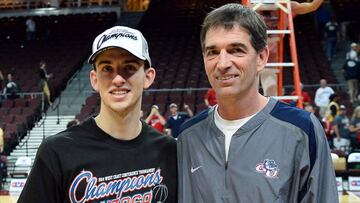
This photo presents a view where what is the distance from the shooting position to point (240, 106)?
7.23 ft

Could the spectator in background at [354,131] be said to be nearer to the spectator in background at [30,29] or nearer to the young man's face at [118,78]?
the young man's face at [118,78]

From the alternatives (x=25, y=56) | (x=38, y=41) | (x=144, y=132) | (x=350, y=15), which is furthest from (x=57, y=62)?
(x=144, y=132)

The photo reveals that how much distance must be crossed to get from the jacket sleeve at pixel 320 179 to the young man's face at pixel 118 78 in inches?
28.3

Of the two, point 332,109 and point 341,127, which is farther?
point 332,109

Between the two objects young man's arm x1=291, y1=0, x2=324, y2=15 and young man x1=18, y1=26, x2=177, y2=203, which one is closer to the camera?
young man x1=18, y1=26, x2=177, y2=203

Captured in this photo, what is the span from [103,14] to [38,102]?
7940mm

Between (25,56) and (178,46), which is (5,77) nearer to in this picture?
(25,56)

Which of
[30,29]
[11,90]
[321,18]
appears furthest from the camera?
[30,29]

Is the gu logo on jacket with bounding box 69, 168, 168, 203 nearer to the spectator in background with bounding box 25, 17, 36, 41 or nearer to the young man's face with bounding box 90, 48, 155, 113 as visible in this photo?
the young man's face with bounding box 90, 48, 155, 113

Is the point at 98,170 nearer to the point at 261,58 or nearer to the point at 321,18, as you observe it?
the point at 261,58

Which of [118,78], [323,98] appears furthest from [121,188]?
[323,98]

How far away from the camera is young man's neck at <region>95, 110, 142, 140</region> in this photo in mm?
2354

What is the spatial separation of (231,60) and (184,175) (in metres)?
0.51

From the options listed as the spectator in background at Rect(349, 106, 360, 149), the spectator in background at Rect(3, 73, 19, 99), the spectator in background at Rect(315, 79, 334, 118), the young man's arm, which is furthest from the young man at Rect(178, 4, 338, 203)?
the spectator in background at Rect(3, 73, 19, 99)
